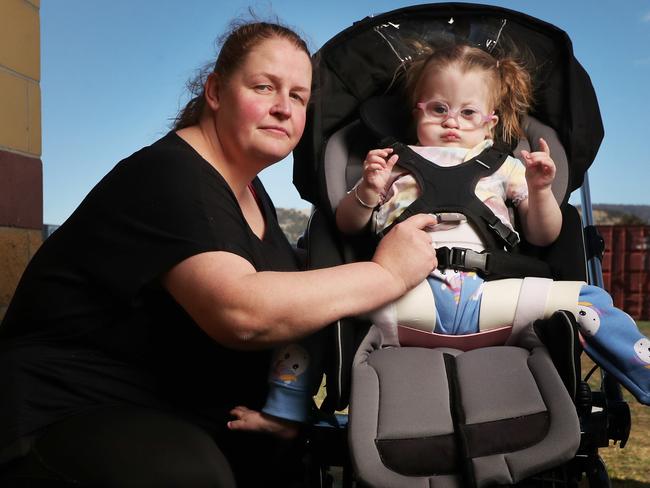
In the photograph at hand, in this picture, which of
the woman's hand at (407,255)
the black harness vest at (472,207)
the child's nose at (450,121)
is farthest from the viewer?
the child's nose at (450,121)

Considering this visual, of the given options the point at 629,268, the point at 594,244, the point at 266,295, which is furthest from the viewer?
the point at 629,268

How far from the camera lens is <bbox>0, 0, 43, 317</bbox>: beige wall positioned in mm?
2645

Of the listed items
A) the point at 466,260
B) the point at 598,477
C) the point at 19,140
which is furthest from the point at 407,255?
the point at 19,140

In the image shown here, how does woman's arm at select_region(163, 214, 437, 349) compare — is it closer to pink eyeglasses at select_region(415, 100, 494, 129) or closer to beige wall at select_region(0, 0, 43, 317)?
pink eyeglasses at select_region(415, 100, 494, 129)

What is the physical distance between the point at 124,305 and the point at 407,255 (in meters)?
0.68

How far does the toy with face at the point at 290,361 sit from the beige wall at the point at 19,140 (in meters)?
1.26

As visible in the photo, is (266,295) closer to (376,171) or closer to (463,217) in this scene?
(376,171)

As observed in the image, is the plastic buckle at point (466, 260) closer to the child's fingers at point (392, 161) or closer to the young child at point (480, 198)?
the young child at point (480, 198)

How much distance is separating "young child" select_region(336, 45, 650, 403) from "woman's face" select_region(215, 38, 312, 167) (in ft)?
1.02

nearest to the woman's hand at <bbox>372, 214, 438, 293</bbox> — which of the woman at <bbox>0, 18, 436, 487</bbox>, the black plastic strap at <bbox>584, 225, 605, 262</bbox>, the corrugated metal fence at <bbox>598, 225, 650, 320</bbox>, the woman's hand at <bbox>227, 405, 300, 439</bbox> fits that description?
the woman at <bbox>0, 18, 436, 487</bbox>

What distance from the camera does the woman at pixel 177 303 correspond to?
159cm

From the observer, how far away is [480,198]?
7.11 feet

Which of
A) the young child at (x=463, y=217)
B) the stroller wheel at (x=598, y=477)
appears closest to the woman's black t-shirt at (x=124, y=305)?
the young child at (x=463, y=217)

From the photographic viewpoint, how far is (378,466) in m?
1.63
